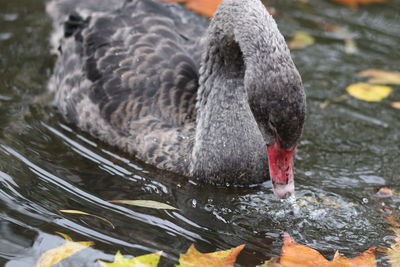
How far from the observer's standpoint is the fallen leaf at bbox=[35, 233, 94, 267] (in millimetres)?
4496

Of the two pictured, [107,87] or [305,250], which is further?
[107,87]

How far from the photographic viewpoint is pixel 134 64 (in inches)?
242

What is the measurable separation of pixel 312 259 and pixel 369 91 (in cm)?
302

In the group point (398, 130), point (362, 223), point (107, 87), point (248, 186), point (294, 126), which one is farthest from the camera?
point (398, 130)

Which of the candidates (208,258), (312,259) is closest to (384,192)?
(312,259)

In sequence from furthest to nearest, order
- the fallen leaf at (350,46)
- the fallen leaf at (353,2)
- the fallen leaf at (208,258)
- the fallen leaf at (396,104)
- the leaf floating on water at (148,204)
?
the fallen leaf at (353,2)
the fallen leaf at (350,46)
the fallen leaf at (396,104)
the leaf floating on water at (148,204)
the fallen leaf at (208,258)

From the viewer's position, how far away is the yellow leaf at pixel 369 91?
713 cm

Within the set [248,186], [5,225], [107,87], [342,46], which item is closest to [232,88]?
[248,186]

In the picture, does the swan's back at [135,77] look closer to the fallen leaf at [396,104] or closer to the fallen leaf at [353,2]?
the fallen leaf at [396,104]

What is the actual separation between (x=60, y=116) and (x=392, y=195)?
9.80ft

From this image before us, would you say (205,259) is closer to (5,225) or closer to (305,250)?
(305,250)

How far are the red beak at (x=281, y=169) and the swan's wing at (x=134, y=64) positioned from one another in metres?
1.21

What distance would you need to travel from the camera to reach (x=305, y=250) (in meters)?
4.75

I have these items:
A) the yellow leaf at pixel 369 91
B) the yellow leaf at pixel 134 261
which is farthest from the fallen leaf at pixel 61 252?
the yellow leaf at pixel 369 91
